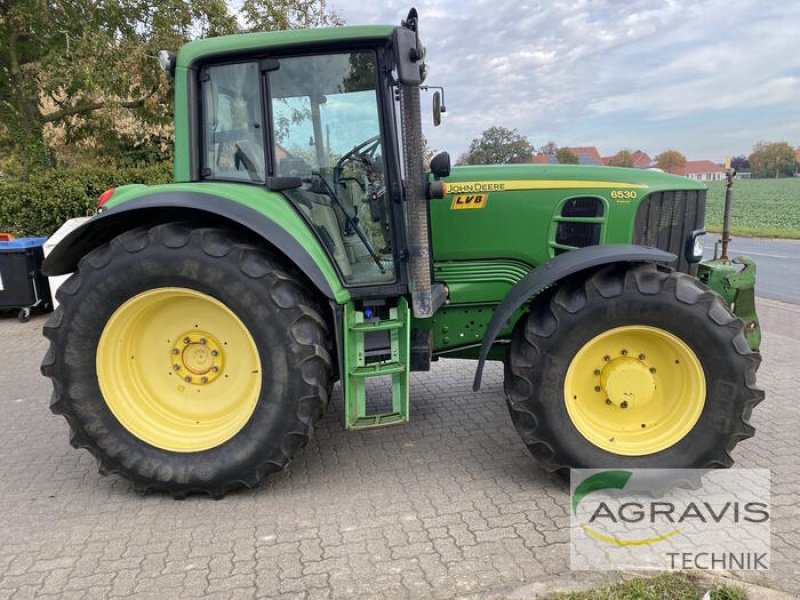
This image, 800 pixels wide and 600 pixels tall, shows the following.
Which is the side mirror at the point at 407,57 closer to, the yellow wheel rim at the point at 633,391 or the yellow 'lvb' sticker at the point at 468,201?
the yellow 'lvb' sticker at the point at 468,201

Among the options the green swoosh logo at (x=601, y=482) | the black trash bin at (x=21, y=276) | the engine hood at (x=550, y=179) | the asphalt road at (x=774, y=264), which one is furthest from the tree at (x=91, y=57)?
the asphalt road at (x=774, y=264)

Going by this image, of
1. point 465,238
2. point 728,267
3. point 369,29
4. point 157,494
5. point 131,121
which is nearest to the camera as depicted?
point 369,29

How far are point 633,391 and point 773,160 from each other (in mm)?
87061

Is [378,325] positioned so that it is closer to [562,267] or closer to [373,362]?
[373,362]

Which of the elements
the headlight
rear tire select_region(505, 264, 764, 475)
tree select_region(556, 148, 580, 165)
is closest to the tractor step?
rear tire select_region(505, 264, 764, 475)

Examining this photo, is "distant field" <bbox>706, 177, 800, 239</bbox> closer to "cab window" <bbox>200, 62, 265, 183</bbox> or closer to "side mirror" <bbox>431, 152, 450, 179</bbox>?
"side mirror" <bbox>431, 152, 450, 179</bbox>

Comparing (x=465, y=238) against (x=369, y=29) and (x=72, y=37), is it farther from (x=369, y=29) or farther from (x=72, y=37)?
(x=72, y=37)

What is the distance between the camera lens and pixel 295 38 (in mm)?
2867

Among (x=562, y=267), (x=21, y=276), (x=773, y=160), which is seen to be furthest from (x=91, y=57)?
(x=773, y=160)

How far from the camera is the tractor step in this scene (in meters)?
3.00

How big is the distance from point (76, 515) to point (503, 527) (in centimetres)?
212

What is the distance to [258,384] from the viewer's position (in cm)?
298

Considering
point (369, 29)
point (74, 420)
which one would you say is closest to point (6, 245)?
point (74, 420)

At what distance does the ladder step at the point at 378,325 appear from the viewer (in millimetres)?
3010
